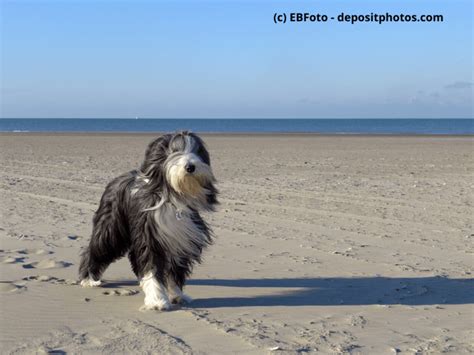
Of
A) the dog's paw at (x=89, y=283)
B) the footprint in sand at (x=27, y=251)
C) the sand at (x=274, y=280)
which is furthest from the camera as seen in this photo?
the footprint in sand at (x=27, y=251)

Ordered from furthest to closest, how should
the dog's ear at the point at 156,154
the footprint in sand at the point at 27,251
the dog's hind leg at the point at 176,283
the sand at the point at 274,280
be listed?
the footprint in sand at the point at 27,251
the dog's hind leg at the point at 176,283
the dog's ear at the point at 156,154
the sand at the point at 274,280

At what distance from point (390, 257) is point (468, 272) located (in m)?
0.96

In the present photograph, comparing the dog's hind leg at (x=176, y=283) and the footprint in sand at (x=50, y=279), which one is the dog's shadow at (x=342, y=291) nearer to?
the dog's hind leg at (x=176, y=283)

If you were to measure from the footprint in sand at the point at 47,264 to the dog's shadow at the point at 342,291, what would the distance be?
91 cm

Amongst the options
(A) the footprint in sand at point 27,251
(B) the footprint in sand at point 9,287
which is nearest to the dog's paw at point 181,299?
(B) the footprint in sand at point 9,287

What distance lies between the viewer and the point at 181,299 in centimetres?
634

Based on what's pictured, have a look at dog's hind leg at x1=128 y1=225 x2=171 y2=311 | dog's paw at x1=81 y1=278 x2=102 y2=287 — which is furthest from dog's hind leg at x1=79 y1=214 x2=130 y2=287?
dog's hind leg at x1=128 y1=225 x2=171 y2=311

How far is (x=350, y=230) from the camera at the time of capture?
388 inches

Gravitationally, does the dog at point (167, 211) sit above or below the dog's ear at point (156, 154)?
below

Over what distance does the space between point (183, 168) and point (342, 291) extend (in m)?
2.19

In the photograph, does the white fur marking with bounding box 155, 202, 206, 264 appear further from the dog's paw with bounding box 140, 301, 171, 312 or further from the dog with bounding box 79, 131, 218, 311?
the dog's paw with bounding box 140, 301, 171, 312

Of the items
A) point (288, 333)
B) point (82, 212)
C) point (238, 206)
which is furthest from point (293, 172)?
point (288, 333)

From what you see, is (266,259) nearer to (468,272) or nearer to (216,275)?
(216,275)

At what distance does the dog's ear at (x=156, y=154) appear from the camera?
603 centimetres
